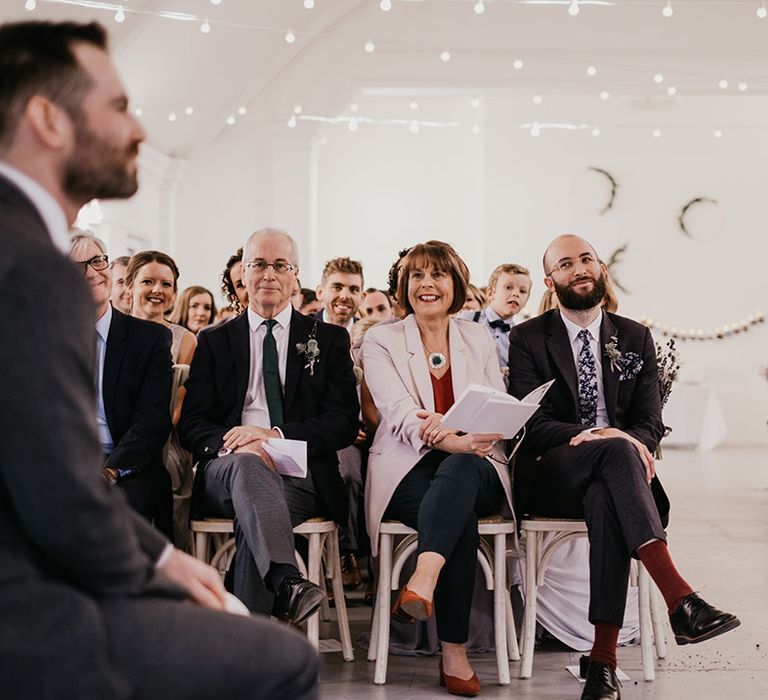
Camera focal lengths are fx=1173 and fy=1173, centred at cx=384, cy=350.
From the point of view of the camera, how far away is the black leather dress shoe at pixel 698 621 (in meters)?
3.28

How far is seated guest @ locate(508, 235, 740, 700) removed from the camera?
346cm

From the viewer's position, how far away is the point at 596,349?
4.15 m

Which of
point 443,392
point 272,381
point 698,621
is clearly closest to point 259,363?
point 272,381

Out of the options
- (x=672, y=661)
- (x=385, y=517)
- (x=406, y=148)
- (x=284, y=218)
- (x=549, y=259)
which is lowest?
(x=672, y=661)

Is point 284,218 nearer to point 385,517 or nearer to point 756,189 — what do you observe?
point 756,189

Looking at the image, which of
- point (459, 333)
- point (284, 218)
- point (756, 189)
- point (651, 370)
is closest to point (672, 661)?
point (651, 370)

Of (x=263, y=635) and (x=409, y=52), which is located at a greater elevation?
(x=409, y=52)

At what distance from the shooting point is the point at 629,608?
4.29 m

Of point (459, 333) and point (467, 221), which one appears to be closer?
point (459, 333)

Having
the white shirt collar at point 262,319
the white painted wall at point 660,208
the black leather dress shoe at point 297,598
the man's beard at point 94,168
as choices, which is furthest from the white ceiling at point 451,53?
the man's beard at point 94,168

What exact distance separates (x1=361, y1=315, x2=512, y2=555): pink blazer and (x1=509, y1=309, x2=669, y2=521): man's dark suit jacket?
85 millimetres

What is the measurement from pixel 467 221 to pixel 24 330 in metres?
13.3

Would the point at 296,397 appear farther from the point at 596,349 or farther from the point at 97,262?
the point at 596,349

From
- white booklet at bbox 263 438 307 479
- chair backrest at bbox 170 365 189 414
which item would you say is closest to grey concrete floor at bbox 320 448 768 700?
white booklet at bbox 263 438 307 479
